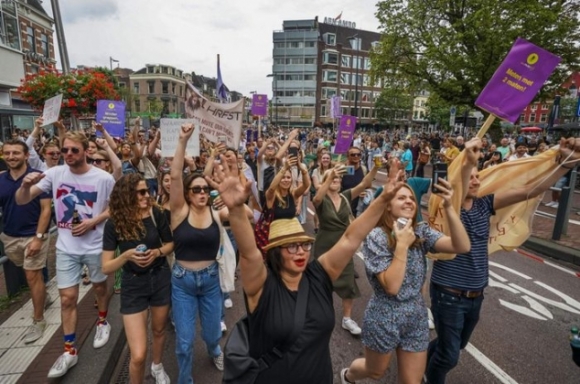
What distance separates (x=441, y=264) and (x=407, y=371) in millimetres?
885

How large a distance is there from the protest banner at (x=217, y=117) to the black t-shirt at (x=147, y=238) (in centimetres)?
184

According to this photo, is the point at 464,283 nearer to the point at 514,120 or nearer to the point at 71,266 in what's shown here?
the point at 514,120

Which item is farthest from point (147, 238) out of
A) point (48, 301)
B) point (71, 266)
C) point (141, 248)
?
point (48, 301)

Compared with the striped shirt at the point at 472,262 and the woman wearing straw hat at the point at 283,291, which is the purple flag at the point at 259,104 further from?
the woman wearing straw hat at the point at 283,291

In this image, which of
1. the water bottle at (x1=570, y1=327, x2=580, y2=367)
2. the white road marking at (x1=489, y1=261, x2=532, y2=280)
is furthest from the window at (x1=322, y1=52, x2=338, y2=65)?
the water bottle at (x1=570, y1=327, x2=580, y2=367)

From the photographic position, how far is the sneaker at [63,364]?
10.4ft

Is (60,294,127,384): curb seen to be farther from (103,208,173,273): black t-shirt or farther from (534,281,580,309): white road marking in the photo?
(534,281,580,309): white road marking

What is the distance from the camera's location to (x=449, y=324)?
277 centimetres

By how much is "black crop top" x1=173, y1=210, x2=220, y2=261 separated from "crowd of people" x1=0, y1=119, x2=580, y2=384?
13 millimetres

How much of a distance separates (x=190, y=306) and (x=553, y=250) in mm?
7323

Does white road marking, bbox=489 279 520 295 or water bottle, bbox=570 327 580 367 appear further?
white road marking, bbox=489 279 520 295

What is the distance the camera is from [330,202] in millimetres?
4344

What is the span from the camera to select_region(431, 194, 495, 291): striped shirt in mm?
2777

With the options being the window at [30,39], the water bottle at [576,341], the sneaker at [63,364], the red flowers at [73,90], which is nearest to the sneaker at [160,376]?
the sneaker at [63,364]
